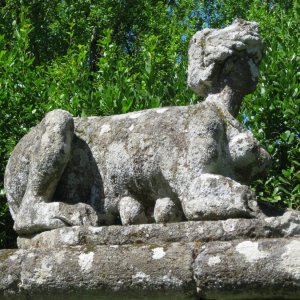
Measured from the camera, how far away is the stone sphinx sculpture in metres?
6.50

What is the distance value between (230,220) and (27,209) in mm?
1746

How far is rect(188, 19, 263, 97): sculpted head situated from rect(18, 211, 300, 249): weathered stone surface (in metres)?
1.34

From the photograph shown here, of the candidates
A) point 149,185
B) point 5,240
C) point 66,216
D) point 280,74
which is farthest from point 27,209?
point 280,74

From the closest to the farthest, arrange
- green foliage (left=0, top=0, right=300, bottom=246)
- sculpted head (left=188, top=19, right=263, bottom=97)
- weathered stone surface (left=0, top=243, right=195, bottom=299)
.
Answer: weathered stone surface (left=0, top=243, right=195, bottom=299) → sculpted head (left=188, top=19, right=263, bottom=97) → green foliage (left=0, top=0, right=300, bottom=246)

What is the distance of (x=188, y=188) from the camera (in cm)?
643

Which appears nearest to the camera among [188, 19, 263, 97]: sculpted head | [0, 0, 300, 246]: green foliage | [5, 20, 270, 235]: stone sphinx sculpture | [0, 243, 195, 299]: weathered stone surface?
[0, 243, 195, 299]: weathered stone surface

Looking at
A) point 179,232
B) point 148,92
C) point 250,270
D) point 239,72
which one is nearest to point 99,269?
point 179,232

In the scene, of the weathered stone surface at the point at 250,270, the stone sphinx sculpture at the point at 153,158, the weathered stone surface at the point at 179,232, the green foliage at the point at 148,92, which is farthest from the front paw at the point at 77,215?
the green foliage at the point at 148,92

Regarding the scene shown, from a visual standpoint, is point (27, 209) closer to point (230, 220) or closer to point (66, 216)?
point (66, 216)

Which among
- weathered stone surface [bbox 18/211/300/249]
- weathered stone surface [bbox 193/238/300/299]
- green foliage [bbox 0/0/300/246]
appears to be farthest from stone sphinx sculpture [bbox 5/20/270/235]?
green foliage [bbox 0/0/300/246]

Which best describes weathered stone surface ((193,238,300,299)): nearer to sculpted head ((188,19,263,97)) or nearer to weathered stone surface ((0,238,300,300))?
weathered stone surface ((0,238,300,300))

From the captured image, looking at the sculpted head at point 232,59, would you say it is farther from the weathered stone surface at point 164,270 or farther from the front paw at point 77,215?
the weathered stone surface at point 164,270

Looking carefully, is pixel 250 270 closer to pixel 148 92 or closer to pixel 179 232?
pixel 179 232

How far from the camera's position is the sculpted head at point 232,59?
6.90 meters
